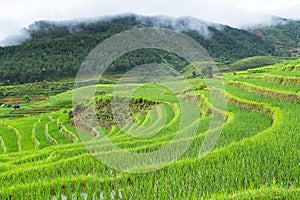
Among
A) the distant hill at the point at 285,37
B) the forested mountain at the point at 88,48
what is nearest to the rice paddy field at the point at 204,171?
the forested mountain at the point at 88,48

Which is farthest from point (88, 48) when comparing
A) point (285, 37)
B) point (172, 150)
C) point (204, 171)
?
point (204, 171)

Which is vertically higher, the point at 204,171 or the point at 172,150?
the point at 204,171

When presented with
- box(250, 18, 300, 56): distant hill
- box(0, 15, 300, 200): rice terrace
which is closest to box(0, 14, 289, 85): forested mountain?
box(250, 18, 300, 56): distant hill

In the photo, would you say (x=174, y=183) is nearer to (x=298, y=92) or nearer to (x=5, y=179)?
(x=5, y=179)

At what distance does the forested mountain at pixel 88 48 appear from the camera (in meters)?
59.9

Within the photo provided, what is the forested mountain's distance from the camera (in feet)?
197

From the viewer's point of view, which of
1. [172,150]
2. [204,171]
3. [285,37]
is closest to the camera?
[204,171]

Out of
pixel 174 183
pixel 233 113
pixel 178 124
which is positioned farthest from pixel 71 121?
pixel 174 183

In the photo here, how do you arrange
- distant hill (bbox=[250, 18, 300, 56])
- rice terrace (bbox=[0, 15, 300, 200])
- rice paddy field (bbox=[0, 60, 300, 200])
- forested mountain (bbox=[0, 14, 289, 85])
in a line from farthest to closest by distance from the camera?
distant hill (bbox=[250, 18, 300, 56]), forested mountain (bbox=[0, 14, 289, 85]), rice terrace (bbox=[0, 15, 300, 200]), rice paddy field (bbox=[0, 60, 300, 200])

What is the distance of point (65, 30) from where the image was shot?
98.9 m

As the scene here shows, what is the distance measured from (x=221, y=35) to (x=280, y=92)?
83.1 m

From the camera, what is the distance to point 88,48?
2894 inches

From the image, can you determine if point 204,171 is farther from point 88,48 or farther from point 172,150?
point 88,48

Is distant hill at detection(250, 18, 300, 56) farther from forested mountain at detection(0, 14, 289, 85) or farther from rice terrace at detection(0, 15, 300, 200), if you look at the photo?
rice terrace at detection(0, 15, 300, 200)
